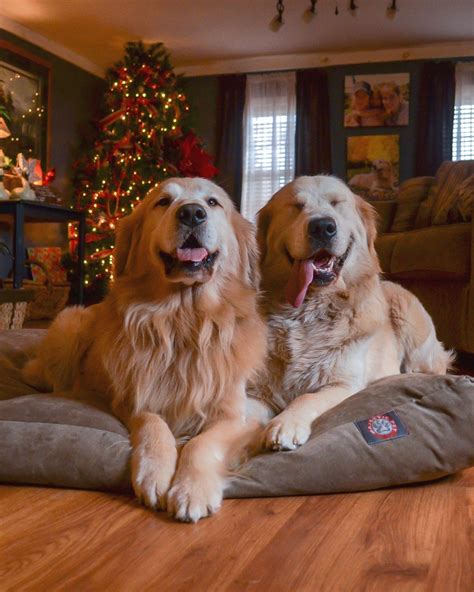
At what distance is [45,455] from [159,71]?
636 cm

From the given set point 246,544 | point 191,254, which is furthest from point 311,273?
point 246,544

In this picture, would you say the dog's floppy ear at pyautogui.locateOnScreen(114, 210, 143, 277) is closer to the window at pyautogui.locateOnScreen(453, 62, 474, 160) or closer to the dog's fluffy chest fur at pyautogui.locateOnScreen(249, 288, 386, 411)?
the dog's fluffy chest fur at pyautogui.locateOnScreen(249, 288, 386, 411)

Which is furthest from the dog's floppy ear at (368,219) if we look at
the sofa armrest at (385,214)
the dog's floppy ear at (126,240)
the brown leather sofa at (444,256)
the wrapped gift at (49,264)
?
the wrapped gift at (49,264)

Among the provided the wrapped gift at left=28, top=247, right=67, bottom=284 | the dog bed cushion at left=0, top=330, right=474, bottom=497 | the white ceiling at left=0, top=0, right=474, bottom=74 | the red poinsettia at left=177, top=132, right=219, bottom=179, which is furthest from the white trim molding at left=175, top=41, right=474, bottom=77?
the dog bed cushion at left=0, top=330, right=474, bottom=497

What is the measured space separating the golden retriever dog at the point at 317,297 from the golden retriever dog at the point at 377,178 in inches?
236

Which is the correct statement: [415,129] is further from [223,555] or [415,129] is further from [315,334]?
[223,555]

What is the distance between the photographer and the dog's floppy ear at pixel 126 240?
1.90m

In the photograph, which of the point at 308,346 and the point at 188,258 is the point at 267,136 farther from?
the point at 188,258

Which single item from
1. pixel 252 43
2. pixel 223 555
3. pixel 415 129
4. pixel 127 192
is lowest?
pixel 223 555

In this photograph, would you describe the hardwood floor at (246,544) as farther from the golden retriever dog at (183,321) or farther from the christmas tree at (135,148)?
the christmas tree at (135,148)

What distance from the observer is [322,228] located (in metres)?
1.95

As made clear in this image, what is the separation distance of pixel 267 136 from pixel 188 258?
689 centimetres

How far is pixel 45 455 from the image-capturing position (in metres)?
1.55

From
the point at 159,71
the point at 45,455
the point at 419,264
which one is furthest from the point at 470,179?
the point at 159,71
